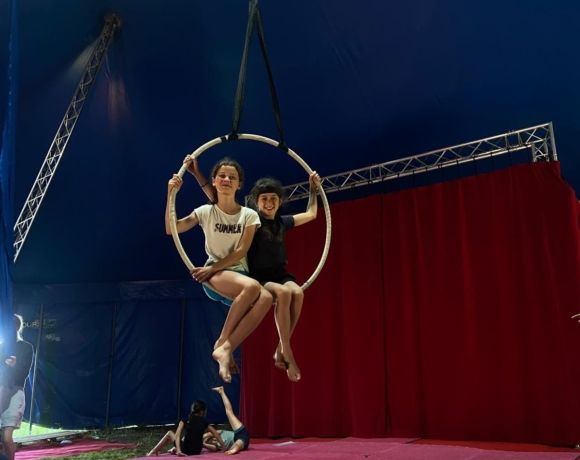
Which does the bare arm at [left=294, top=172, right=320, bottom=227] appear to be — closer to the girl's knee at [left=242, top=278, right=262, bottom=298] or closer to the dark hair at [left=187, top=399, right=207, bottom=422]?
the girl's knee at [left=242, top=278, right=262, bottom=298]

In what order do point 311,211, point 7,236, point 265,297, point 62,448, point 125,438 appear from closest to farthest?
point 265,297 < point 311,211 < point 7,236 < point 62,448 < point 125,438

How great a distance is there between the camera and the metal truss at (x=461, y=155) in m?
5.06

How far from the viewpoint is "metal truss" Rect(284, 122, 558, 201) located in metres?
5.06

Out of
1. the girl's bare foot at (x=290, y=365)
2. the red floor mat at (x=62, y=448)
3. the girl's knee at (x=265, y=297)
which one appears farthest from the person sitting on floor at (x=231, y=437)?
the girl's knee at (x=265, y=297)

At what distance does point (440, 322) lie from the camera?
539 cm

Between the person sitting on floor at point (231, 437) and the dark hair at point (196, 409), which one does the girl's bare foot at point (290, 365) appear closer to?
the person sitting on floor at point (231, 437)

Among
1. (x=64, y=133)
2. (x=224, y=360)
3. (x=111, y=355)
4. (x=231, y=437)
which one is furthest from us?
(x=111, y=355)

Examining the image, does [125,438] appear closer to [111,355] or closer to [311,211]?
[111,355]

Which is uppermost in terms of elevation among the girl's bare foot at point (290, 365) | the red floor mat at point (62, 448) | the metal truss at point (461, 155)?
the metal truss at point (461, 155)

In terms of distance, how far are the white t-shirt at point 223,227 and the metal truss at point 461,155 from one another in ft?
10.3

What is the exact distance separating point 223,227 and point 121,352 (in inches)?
242

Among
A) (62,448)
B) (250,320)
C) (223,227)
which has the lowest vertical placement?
(62,448)

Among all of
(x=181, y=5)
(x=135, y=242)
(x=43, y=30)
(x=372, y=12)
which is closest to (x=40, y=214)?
(x=135, y=242)

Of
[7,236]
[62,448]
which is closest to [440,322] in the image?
[7,236]
